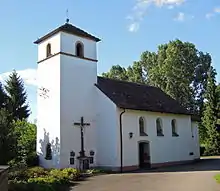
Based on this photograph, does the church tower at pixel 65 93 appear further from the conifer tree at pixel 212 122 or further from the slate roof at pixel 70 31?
the conifer tree at pixel 212 122

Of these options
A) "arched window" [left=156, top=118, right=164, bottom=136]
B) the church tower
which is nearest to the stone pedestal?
the church tower

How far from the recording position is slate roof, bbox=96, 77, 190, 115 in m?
27.9

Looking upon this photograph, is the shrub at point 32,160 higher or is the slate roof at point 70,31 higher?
the slate roof at point 70,31

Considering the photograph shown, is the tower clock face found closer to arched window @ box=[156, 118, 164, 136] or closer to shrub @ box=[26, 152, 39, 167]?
shrub @ box=[26, 152, 39, 167]

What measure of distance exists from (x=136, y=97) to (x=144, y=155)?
5.76 meters

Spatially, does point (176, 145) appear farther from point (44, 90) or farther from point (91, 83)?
point (44, 90)

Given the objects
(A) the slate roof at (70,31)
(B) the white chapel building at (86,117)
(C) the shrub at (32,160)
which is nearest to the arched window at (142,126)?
(B) the white chapel building at (86,117)

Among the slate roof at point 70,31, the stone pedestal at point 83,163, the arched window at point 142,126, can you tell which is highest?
the slate roof at point 70,31

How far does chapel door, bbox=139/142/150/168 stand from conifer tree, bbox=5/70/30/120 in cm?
2213

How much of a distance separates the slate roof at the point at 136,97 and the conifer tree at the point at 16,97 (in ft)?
59.7

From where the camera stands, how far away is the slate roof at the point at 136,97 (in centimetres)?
2791

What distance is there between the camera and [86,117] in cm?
2733

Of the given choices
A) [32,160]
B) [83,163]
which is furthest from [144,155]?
[32,160]

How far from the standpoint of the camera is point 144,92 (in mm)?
34094
